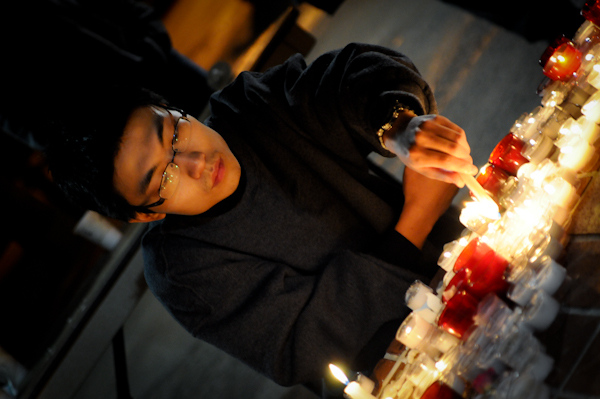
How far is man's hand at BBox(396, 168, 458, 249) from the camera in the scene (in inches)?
41.1

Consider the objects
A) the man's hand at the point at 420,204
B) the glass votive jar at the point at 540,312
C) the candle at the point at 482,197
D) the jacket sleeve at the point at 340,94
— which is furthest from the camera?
the man's hand at the point at 420,204

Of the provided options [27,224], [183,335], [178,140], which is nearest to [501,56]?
[178,140]

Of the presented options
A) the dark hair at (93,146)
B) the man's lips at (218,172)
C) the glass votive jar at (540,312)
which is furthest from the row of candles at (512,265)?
the dark hair at (93,146)

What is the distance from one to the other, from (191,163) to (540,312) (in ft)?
2.60

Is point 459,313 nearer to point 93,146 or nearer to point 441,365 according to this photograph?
point 441,365

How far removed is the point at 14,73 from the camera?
1.61m

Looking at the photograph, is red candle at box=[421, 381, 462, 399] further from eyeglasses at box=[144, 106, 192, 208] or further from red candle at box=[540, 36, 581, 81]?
eyeglasses at box=[144, 106, 192, 208]

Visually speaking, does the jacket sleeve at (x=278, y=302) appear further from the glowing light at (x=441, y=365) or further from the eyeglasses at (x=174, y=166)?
the glowing light at (x=441, y=365)

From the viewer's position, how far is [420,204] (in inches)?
41.1

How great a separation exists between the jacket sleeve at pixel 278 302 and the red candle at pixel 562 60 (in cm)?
53

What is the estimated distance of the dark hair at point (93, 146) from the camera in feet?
3.14

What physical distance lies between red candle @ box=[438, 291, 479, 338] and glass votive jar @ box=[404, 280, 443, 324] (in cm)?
6

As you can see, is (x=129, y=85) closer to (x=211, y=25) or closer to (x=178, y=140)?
(x=178, y=140)

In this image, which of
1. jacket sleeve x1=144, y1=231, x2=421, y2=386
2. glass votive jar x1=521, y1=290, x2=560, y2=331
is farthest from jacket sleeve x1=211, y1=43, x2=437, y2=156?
glass votive jar x1=521, y1=290, x2=560, y2=331
